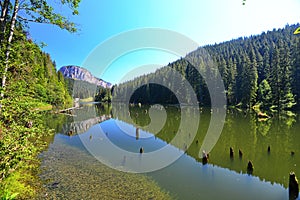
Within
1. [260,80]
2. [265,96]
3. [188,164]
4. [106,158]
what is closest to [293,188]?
[188,164]

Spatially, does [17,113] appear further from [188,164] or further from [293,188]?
[293,188]

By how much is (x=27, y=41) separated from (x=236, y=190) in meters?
14.5

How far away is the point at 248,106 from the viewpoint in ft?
238

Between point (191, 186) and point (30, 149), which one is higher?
point (30, 149)

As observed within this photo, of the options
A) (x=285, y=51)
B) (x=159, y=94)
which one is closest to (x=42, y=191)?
(x=285, y=51)

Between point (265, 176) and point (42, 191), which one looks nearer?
point (42, 191)

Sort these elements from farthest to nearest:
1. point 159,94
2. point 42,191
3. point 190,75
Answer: point 159,94
point 190,75
point 42,191

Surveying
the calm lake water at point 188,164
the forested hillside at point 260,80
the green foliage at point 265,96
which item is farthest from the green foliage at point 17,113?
the green foliage at point 265,96

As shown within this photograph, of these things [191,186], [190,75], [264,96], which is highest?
[190,75]

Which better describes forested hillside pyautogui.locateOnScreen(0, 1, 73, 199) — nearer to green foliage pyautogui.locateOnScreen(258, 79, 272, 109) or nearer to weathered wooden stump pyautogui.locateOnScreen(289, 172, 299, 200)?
weathered wooden stump pyautogui.locateOnScreen(289, 172, 299, 200)

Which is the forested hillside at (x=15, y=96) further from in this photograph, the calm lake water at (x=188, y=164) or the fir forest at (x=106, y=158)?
the calm lake water at (x=188, y=164)

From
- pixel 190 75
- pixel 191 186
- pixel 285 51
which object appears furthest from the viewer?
pixel 190 75

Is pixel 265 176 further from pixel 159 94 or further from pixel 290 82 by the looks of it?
pixel 159 94

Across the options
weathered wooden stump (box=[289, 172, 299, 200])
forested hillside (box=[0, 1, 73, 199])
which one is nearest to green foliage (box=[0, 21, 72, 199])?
forested hillside (box=[0, 1, 73, 199])
